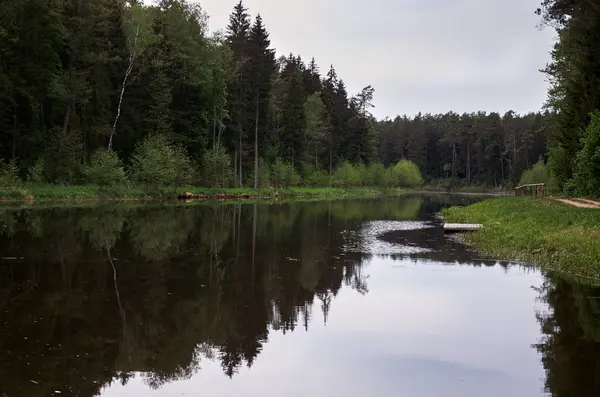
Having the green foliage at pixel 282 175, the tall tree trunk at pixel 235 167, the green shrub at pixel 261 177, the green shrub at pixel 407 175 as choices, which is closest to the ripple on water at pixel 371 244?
the tall tree trunk at pixel 235 167

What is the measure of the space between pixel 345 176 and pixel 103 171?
171ft

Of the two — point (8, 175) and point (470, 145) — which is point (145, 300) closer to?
point (8, 175)

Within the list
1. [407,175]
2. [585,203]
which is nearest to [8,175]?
[585,203]

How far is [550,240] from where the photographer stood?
51.8 feet

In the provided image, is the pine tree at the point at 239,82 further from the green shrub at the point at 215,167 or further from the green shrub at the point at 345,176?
the green shrub at the point at 345,176

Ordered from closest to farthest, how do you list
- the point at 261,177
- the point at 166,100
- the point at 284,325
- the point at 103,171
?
1. the point at 284,325
2. the point at 103,171
3. the point at 166,100
4. the point at 261,177

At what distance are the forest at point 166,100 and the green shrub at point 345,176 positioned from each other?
5777 millimetres

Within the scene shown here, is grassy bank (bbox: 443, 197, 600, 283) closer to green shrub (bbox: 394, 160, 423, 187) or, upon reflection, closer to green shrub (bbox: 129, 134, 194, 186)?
green shrub (bbox: 129, 134, 194, 186)

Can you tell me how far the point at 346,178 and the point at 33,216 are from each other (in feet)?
219

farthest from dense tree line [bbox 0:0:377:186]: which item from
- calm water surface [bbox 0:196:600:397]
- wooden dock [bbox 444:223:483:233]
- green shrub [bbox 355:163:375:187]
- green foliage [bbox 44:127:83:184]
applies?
calm water surface [bbox 0:196:600:397]

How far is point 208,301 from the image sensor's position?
986cm

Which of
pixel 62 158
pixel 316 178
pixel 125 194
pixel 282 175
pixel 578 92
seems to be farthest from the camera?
pixel 316 178

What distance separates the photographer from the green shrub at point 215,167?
2125 inches

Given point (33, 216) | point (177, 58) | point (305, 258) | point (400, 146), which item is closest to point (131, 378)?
point (305, 258)
